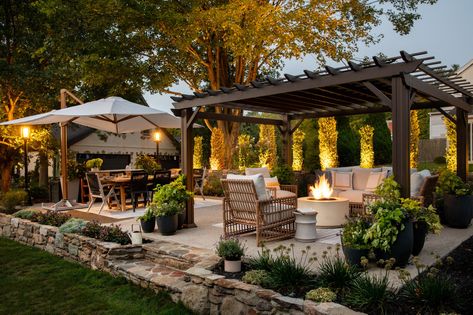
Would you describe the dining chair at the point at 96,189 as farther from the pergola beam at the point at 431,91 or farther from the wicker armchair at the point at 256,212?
the pergola beam at the point at 431,91

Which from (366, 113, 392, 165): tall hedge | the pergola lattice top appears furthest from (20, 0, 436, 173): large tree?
the pergola lattice top

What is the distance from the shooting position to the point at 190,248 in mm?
5656

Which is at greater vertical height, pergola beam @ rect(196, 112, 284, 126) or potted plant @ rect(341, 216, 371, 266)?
pergola beam @ rect(196, 112, 284, 126)

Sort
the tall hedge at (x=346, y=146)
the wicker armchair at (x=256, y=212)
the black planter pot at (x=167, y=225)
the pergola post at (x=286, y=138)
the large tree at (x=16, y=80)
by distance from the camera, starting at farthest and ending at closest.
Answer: the tall hedge at (x=346, y=146) → the large tree at (x=16, y=80) → the pergola post at (x=286, y=138) → the black planter pot at (x=167, y=225) → the wicker armchair at (x=256, y=212)

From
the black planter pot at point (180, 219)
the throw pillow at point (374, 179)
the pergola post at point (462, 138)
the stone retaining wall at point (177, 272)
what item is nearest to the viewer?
the stone retaining wall at point (177, 272)

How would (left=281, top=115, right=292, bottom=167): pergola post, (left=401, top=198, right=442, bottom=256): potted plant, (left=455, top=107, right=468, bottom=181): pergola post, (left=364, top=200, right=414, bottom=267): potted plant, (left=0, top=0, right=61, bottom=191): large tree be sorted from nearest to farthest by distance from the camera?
(left=364, top=200, right=414, bottom=267): potted plant
(left=401, top=198, right=442, bottom=256): potted plant
(left=455, top=107, right=468, bottom=181): pergola post
(left=281, top=115, right=292, bottom=167): pergola post
(left=0, top=0, right=61, bottom=191): large tree

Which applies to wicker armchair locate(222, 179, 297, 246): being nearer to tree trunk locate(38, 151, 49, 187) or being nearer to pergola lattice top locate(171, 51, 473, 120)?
pergola lattice top locate(171, 51, 473, 120)

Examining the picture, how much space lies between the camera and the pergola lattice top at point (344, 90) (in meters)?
5.20

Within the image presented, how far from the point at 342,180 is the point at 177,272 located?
5626mm

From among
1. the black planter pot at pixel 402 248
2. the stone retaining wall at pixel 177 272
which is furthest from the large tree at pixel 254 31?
the black planter pot at pixel 402 248

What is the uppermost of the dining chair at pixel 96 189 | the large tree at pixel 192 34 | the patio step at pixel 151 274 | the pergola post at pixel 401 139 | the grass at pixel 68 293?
the large tree at pixel 192 34

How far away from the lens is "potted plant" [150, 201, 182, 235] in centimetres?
664

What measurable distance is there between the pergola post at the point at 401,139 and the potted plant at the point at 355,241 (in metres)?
0.68

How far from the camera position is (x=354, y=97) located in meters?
8.27
